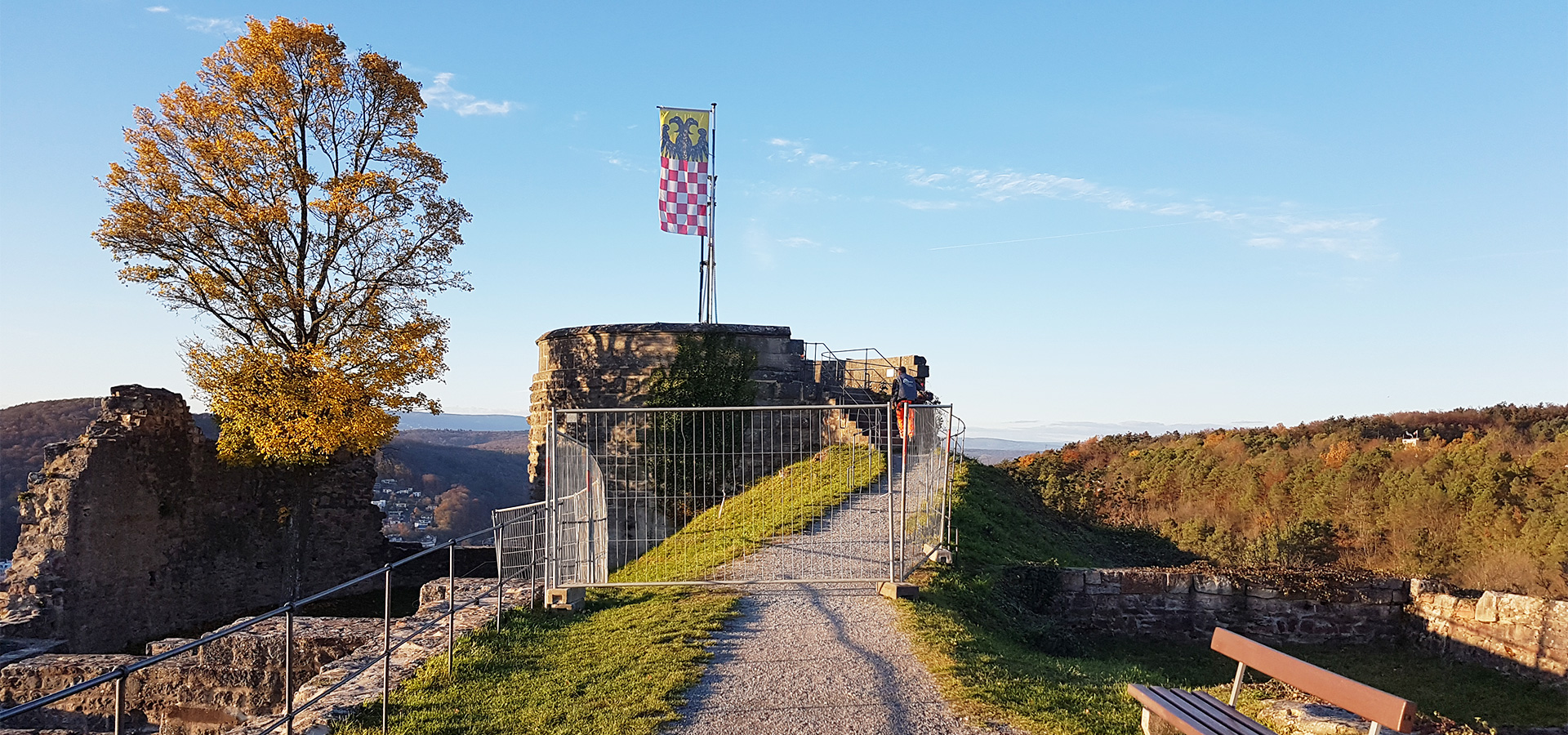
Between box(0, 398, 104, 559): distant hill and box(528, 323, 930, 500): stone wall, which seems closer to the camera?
box(528, 323, 930, 500): stone wall

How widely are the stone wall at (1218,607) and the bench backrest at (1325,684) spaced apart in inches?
218

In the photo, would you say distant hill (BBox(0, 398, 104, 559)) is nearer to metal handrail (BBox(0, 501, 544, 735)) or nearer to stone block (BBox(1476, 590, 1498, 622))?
metal handrail (BBox(0, 501, 544, 735))

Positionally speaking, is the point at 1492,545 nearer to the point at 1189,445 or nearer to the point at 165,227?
the point at 1189,445

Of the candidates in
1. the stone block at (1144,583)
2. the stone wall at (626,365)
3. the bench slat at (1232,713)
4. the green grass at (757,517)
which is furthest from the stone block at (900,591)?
the stone wall at (626,365)

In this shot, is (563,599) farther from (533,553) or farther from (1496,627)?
(1496,627)

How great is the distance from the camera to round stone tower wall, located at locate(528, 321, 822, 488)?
2116 centimetres

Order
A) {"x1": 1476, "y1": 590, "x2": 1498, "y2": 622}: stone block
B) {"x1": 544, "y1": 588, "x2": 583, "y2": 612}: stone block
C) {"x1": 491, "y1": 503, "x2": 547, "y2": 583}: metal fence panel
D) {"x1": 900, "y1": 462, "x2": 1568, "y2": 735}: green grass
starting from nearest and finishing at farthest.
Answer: {"x1": 900, "y1": 462, "x2": 1568, "y2": 735}: green grass, {"x1": 544, "y1": 588, "x2": 583, "y2": 612}: stone block, {"x1": 491, "y1": 503, "x2": 547, "y2": 583}: metal fence panel, {"x1": 1476, "y1": 590, "x2": 1498, "y2": 622}: stone block

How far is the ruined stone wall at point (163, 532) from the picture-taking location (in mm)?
14922

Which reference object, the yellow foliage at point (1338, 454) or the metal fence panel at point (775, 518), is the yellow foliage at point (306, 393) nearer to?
the metal fence panel at point (775, 518)

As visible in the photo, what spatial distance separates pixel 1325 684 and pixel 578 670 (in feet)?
16.5

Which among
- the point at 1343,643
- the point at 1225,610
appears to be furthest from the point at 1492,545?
the point at 1225,610

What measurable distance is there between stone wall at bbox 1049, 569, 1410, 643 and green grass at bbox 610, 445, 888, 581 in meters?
3.81

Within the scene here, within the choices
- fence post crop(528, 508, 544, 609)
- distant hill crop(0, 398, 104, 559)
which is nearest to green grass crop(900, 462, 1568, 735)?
fence post crop(528, 508, 544, 609)

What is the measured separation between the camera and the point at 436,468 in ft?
175
